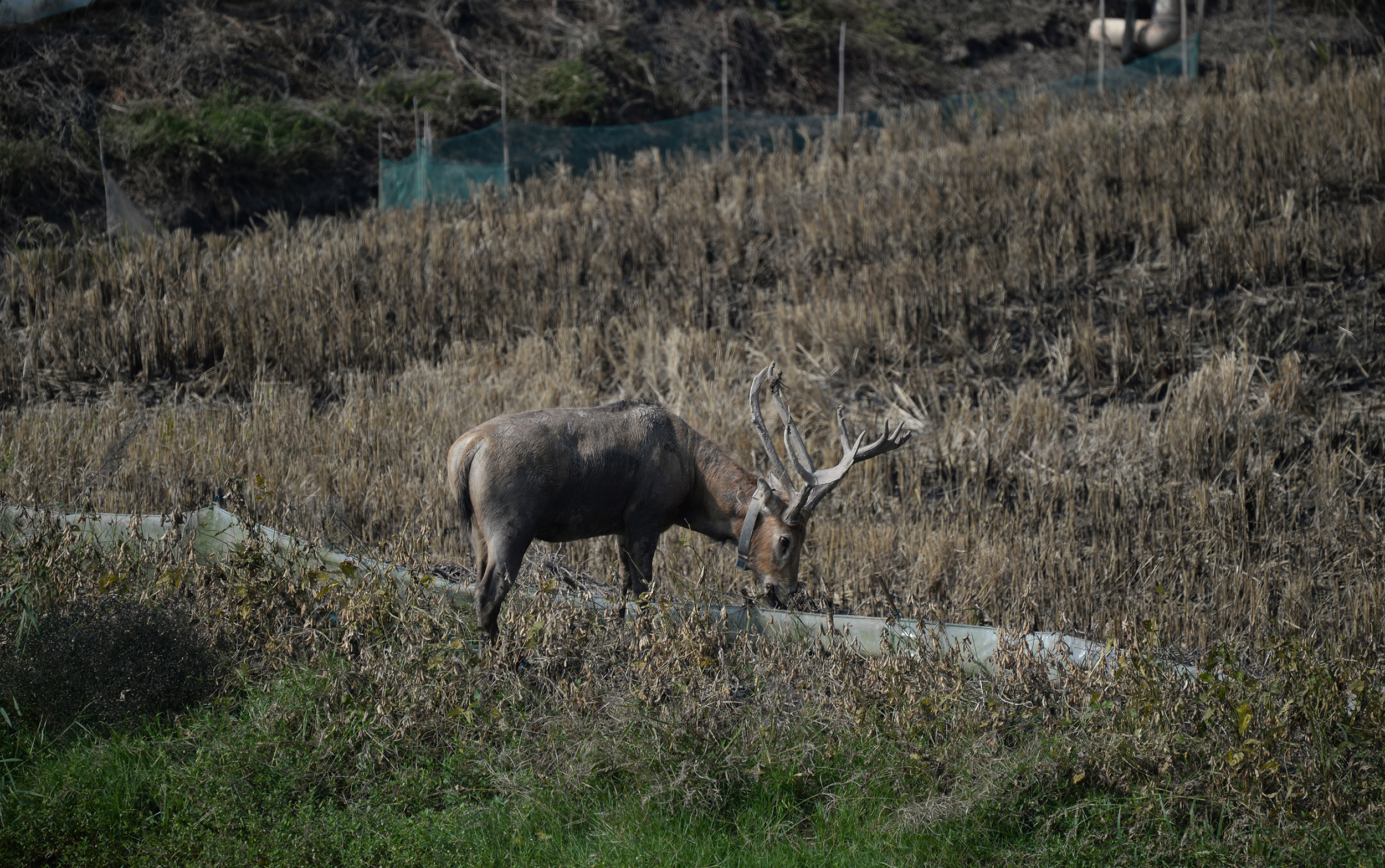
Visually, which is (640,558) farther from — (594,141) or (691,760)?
(594,141)

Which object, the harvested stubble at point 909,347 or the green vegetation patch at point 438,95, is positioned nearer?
the harvested stubble at point 909,347

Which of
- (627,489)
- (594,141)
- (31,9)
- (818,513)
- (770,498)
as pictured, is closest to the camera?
(627,489)

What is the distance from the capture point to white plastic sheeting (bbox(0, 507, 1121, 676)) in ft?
17.4

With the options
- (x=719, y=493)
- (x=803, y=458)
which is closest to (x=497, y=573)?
(x=719, y=493)

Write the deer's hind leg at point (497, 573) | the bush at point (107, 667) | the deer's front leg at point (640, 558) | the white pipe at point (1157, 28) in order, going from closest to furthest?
the bush at point (107, 667) < the deer's hind leg at point (497, 573) < the deer's front leg at point (640, 558) < the white pipe at point (1157, 28)

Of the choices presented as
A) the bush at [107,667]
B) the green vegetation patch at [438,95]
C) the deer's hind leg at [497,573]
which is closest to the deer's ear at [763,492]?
the deer's hind leg at [497,573]

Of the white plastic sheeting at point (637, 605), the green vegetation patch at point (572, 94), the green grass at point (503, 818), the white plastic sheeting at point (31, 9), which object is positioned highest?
the white plastic sheeting at point (31, 9)

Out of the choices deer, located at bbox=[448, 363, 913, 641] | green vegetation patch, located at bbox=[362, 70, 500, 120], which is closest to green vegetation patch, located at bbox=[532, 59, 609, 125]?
green vegetation patch, located at bbox=[362, 70, 500, 120]

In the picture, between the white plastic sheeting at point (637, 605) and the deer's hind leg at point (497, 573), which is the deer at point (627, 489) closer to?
the deer's hind leg at point (497, 573)

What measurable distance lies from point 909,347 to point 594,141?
825 centimetres

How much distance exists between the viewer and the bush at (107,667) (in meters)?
5.02

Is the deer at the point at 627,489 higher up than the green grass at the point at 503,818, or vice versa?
the deer at the point at 627,489

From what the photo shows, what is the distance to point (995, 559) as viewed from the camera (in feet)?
23.9

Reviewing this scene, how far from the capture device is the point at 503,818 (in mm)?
4512
